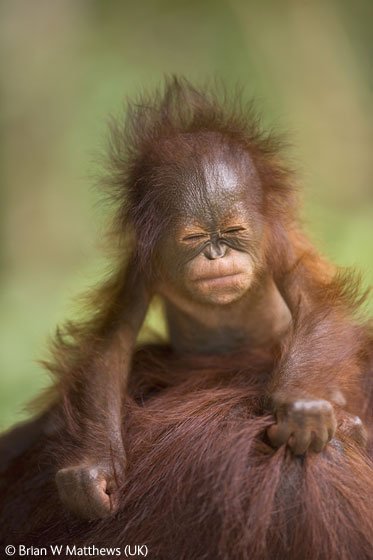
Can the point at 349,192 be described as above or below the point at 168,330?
above

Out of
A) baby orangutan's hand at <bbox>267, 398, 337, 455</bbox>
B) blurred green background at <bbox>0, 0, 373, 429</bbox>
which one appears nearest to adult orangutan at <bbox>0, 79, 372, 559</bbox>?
baby orangutan's hand at <bbox>267, 398, 337, 455</bbox>

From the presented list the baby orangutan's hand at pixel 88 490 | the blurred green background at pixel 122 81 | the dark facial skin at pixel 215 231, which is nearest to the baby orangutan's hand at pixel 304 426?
the baby orangutan's hand at pixel 88 490

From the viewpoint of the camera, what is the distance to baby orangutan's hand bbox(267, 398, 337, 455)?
2.07 metres

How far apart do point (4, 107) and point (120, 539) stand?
14.6 ft

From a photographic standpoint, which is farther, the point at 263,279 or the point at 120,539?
the point at 263,279

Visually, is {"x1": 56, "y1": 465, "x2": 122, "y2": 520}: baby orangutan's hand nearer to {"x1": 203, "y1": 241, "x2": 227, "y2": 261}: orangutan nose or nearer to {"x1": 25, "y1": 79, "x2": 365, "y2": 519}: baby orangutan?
{"x1": 25, "y1": 79, "x2": 365, "y2": 519}: baby orangutan

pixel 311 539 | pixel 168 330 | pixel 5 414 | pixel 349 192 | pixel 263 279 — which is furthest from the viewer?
pixel 349 192

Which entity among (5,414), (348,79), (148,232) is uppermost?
(348,79)

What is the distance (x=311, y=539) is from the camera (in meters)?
2.00

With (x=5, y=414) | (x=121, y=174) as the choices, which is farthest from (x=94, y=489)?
(x=5, y=414)

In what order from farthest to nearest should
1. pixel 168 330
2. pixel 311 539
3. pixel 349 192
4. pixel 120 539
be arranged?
pixel 349 192 < pixel 168 330 < pixel 120 539 < pixel 311 539

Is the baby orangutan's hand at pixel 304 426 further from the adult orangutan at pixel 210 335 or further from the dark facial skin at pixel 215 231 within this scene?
the dark facial skin at pixel 215 231

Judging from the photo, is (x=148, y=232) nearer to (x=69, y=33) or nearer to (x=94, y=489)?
(x=94, y=489)

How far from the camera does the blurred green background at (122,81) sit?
19.5 feet
